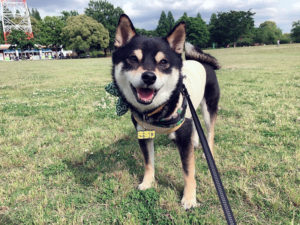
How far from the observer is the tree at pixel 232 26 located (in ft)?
244

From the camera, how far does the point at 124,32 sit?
2637mm

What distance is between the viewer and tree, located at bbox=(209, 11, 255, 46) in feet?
244

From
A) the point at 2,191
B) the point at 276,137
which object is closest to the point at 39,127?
the point at 2,191

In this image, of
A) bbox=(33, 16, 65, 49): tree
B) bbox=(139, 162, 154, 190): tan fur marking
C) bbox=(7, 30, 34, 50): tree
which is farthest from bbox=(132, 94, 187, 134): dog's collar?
bbox=(33, 16, 65, 49): tree

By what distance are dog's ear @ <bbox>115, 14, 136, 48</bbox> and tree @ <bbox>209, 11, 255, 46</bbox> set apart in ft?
269

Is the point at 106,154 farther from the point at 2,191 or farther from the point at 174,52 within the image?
the point at 174,52

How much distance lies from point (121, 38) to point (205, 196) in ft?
7.49

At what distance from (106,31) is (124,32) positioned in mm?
59442

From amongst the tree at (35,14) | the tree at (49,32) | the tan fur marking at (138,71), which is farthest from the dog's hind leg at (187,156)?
the tree at (35,14)

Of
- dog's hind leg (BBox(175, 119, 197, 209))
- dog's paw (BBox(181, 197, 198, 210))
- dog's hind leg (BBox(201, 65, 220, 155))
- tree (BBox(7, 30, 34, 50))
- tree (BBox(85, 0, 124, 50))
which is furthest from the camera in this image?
tree (BBox(85, 0, 124, 50))

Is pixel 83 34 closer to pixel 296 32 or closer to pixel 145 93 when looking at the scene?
pixel 145 93

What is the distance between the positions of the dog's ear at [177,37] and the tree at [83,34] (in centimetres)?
5457

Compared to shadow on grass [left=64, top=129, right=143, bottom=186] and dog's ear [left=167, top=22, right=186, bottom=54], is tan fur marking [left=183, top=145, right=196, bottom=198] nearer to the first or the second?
shadow on grass [left=64, top=129, right=143, bottom=186]

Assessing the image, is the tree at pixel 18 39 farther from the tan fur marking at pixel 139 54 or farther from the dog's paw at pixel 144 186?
the dog's paw at pixel 144 186
